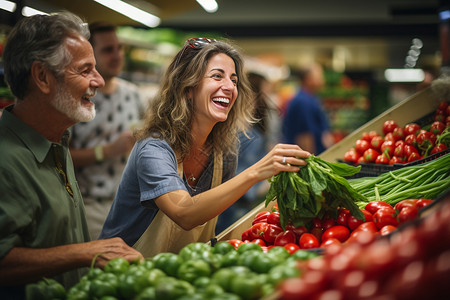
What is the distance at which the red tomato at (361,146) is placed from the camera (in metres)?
3.01

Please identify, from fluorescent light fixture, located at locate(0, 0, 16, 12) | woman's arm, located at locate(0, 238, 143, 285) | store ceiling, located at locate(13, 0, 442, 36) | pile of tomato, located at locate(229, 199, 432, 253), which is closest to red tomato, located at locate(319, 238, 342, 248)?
pile of tomato, located at locate(229, 199, 432, 253)

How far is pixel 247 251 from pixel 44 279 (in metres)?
0.82

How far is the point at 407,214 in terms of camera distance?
187 centimetres

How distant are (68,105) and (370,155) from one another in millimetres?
2021

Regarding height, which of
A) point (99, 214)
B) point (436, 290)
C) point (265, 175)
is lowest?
point (99, 214)

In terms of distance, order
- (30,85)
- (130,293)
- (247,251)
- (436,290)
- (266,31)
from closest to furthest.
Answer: (436,290) < (130,293) < (247,251) < (30,85) < (266,31)

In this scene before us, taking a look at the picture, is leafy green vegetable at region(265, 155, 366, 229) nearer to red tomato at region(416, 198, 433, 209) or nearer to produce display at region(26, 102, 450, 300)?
produce display at region(26, 102, 450, 300)

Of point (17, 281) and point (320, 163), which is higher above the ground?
point (320, 163)

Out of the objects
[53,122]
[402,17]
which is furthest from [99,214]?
[402,17]

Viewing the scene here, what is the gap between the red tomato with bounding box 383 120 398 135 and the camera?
3.04 m

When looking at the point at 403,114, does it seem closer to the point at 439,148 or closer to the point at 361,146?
the point at 361,146

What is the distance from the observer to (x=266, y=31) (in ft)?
32.5

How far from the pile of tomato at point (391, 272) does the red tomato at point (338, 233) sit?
81 cm

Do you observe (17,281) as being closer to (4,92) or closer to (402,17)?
(4,92)
